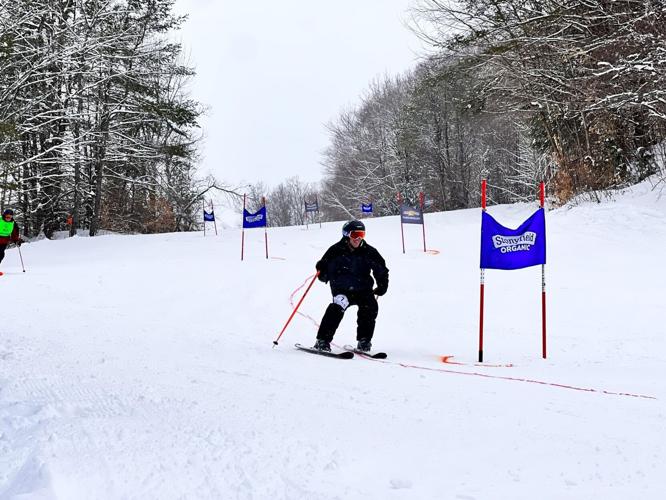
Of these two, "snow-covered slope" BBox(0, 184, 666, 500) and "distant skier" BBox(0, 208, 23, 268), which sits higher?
"distant skier" BBox(0, 208, 23, 268)

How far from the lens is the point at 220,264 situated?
14023 millimetres

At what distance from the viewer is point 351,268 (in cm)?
634

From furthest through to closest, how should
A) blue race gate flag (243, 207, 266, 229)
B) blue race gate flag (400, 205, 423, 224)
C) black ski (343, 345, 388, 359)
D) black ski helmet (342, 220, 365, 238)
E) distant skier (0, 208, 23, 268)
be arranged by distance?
blue race gate flag (400, 205, 423, 224) < blue race gate flag (243, 207, 266, 229) < distant skier (0, 208, 23, 268) < black ski helmet (342, 220, 365, 238) < black ski (343, 345, 388, 359)

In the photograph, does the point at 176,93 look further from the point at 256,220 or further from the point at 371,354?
the point at 371,354

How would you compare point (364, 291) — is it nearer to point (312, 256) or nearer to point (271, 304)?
point (271, 304)

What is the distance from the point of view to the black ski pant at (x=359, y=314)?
6289mm

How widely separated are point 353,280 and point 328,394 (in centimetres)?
246

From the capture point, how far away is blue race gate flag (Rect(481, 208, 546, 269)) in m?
6.09

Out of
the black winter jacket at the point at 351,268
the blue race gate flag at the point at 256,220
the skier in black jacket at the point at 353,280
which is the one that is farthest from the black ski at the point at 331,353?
the blue race gate flag at the point at 256,220

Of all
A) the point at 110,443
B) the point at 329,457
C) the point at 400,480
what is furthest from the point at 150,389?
the point at 400,480

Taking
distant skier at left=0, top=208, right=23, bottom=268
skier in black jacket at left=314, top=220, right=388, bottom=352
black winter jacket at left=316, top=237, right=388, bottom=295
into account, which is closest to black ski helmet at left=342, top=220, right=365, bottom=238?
skier in black jacket at left=314, top=220, right=388, bottom=352

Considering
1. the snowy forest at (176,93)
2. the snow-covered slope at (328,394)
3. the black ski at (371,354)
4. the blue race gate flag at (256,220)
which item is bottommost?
the black ski at (371,354)

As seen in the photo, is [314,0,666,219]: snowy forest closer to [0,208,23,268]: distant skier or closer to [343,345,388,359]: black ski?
[343,345,388,359]: black ski

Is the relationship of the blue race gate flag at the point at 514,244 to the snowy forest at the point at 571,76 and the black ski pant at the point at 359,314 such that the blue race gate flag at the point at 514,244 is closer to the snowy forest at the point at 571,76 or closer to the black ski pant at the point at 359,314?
the black ski pant at the point at 359,314
